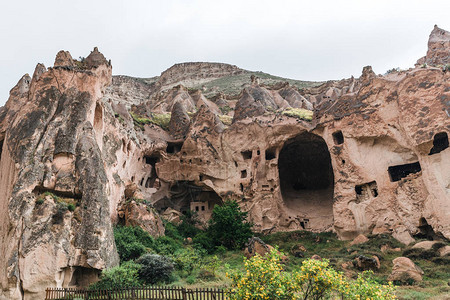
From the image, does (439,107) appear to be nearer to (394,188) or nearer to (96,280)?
(394,188)

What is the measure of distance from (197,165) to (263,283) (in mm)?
24310

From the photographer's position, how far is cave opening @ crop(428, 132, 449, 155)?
75.1 ft

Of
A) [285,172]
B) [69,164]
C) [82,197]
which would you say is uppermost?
[285,172]

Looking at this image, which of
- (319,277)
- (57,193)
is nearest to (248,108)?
(57,193)

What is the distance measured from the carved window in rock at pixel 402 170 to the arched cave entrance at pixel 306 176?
Result: 23.2ft

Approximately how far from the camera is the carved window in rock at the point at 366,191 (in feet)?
A: 84.6

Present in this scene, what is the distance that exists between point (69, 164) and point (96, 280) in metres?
6.24

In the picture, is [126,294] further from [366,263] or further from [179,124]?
[179,124]

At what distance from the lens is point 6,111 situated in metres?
27.0

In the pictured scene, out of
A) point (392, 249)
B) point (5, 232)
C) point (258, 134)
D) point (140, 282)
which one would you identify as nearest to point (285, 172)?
point (258, 134)

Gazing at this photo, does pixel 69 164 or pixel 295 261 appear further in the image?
pixel 295 261

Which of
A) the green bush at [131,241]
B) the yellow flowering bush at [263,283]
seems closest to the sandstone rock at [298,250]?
the green bush at [131,241]

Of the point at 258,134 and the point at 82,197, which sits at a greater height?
the point at 258,134

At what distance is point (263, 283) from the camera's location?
9.02 m
